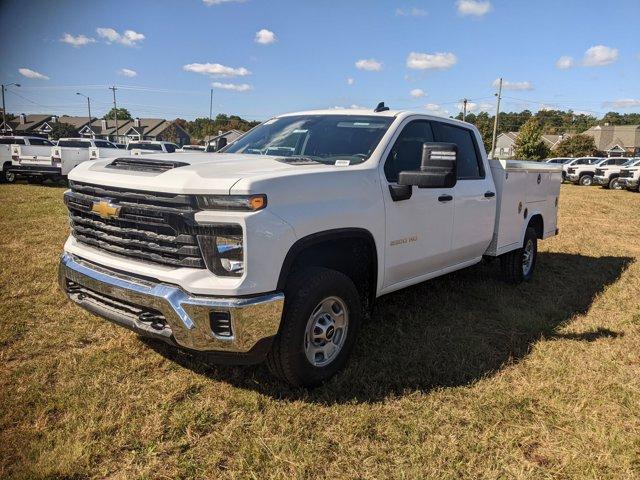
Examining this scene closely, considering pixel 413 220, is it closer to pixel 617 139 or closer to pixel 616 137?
pixel 617 139

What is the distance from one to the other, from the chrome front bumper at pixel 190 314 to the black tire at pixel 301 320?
6.1 inches

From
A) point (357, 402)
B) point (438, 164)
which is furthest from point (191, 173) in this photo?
point (357, 402)

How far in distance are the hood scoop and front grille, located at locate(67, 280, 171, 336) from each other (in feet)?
2.75

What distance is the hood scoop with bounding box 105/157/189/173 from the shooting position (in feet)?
10.1

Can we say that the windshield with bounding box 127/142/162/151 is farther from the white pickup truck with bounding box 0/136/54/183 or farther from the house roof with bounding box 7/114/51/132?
the house roof with bounding box 7/114/51/132

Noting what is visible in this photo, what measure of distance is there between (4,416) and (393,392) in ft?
7.92

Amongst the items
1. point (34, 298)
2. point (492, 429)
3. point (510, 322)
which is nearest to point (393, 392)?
point (492, 429)

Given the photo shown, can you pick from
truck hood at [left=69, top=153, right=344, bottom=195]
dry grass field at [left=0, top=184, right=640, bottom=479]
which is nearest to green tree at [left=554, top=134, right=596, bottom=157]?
dry grass field at [left=0, top=184, right=640, bottom=479]

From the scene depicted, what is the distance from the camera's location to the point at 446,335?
4.39m

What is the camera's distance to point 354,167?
11.3 feet

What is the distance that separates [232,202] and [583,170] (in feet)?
95.3

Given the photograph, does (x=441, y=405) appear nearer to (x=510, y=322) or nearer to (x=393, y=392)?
(x=393, y=392)

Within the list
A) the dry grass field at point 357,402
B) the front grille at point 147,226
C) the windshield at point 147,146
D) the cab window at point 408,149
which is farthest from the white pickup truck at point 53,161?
the cab window at point 408,149

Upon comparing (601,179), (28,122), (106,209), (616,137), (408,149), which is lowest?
(601,179)
